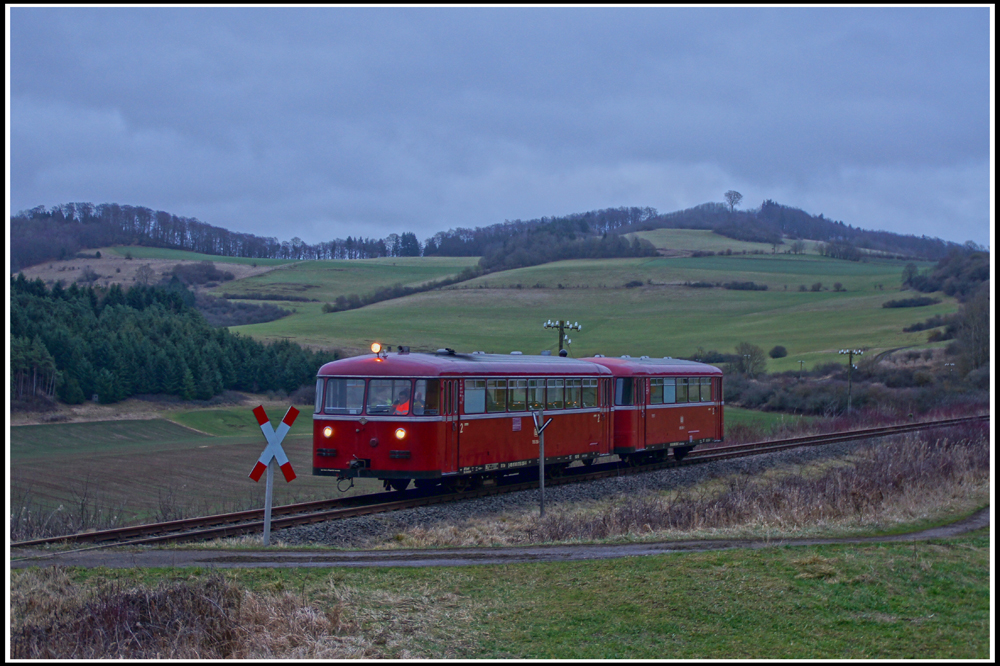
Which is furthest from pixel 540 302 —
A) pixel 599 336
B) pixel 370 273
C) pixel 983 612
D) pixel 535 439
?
pixel 983 612

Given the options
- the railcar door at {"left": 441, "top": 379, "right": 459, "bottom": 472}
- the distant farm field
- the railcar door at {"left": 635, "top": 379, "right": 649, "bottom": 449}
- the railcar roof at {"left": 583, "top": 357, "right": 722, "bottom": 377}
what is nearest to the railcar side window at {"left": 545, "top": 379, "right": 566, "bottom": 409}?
the railcar roof at {"left": 583, "top": 357, "right": 722, "bottom": 377}

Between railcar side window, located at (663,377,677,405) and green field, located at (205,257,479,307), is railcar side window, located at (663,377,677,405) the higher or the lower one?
the lower one

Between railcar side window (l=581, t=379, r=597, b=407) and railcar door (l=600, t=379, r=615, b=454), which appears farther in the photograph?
railcar door (l=600, t=379, r=615, b=454)

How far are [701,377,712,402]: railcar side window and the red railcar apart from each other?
6.50 m

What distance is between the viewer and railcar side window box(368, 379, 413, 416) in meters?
19.0

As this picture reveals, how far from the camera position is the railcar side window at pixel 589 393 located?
2456cm

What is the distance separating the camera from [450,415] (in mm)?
19469

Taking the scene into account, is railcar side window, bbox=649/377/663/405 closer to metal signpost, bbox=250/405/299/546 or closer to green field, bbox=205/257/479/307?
metal signpost, bbox=250/405/299/546

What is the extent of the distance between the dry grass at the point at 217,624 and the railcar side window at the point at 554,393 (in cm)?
1288

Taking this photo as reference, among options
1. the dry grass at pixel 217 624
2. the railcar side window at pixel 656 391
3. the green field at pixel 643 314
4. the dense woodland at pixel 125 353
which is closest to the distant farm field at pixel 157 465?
the dense woodland at pixel 125 353

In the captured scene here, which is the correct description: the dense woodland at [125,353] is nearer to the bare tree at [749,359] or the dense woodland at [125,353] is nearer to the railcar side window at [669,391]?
the bare tree at [749,359]

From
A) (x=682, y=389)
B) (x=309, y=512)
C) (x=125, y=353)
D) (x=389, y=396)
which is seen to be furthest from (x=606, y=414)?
(x=125, y=353)

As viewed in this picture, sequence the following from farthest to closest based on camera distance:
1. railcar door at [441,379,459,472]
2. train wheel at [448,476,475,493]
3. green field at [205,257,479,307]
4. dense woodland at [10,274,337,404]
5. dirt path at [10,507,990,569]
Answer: green field at [205,257,479,307] → dense woodland at [10,274,337,404] → train wheel at [448,476,475,493] → railcar door at [441,379,459,472] → dirt path at [10,507,990,569]

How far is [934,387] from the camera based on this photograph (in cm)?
6138
